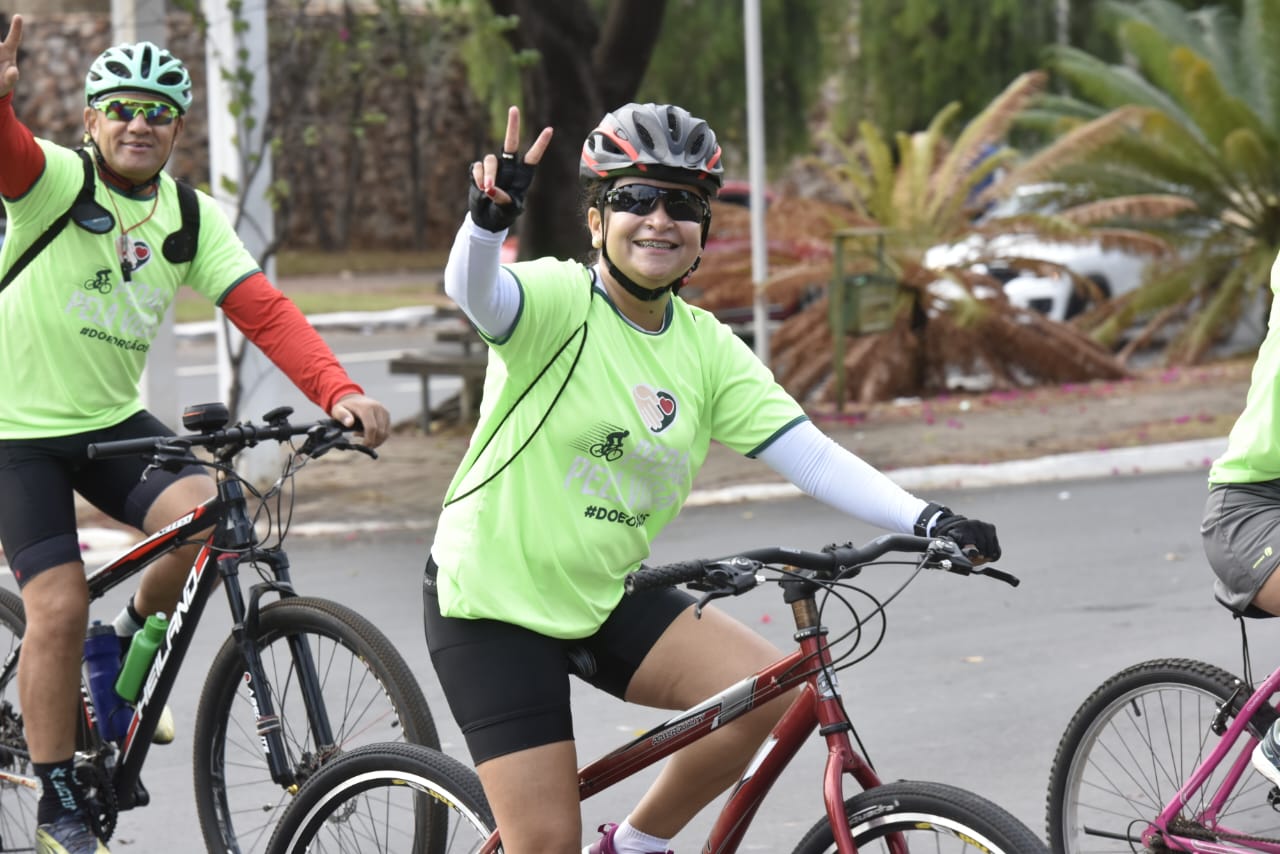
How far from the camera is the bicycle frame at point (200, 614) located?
14.6ft

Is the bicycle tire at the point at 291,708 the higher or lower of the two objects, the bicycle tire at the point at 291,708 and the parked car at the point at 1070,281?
the higher

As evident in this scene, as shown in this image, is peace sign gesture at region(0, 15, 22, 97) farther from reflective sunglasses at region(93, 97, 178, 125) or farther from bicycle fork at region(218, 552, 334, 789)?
bicycle fork at region(218, 552, 334, 789)

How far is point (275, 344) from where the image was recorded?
16.3 feet

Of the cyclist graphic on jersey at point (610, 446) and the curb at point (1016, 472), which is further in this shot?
the curb at point (1016, 472)

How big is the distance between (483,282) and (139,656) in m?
2.05

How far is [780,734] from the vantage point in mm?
3271

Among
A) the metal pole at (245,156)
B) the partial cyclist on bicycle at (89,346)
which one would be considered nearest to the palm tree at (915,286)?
the metal pole at (245,156)

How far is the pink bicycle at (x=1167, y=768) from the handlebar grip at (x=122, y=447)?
7.21 ft

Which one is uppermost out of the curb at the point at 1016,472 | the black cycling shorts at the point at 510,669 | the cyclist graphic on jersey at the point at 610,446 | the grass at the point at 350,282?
the cyclist graphic on jersey at the point at 610,446

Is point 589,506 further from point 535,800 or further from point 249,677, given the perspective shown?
point 249,677

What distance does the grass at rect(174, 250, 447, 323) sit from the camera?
26.0m

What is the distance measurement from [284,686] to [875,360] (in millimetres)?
10740

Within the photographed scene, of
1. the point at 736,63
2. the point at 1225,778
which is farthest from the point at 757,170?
the point at 1225,778

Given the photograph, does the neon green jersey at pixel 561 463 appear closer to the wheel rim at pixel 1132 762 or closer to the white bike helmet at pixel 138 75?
the wheel rim at pixel 1132 762
